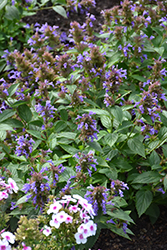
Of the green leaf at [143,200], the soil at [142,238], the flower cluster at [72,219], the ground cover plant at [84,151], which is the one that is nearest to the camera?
the flower cluster at [72,219]

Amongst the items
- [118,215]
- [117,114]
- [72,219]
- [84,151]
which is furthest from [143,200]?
[72,219]

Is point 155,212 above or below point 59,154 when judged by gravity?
below

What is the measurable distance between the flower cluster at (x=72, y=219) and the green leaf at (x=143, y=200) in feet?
2.84

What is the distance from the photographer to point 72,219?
169 cm

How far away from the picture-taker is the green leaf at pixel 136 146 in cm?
238

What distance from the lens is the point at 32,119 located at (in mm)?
2963

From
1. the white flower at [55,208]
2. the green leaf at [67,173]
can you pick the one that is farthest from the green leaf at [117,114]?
the white flower at [55,208]

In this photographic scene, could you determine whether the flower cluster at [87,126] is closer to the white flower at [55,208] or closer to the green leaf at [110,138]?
the green leaf at [110,138]

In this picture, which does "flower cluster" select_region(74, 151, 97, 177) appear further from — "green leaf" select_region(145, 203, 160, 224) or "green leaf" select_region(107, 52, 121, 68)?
"green leaf" select_region(107, 52, 121, 68)

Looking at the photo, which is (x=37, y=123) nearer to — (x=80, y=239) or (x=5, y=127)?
(x=5, y=127)

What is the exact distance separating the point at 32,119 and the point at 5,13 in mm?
2388

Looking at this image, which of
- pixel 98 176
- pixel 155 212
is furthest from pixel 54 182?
pixel 155 212

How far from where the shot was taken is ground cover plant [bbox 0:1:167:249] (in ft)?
6.03

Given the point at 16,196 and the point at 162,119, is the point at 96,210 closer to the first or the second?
the point at 16,196
